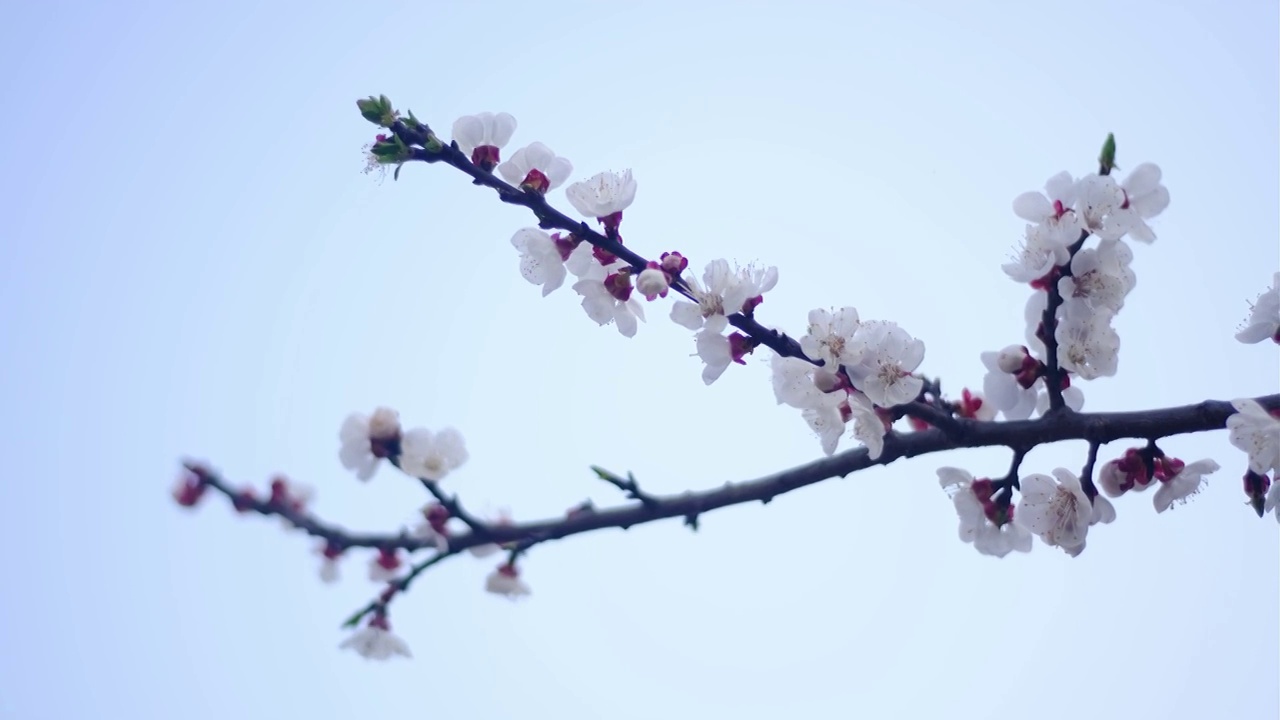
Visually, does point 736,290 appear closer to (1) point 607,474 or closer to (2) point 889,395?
(2) point 889,395

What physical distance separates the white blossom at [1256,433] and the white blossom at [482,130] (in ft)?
5.78

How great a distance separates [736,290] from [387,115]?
35.7 inches

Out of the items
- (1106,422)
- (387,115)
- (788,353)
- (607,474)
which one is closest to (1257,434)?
(1106,422)

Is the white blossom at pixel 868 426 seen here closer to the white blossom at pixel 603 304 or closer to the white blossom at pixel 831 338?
the white blossom at pixel 831 338

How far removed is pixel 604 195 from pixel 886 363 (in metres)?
0.75

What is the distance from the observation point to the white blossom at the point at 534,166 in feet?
7.40

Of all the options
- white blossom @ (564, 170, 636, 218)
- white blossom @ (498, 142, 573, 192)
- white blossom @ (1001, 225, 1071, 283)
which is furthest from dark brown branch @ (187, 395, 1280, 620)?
white blossom @ (498, 142, 573, 192)

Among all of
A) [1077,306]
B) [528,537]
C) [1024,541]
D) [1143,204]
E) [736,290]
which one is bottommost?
[528,537]

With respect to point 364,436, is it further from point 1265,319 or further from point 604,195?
point 1265,319

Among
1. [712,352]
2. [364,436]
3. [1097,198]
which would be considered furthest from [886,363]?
[364,436]

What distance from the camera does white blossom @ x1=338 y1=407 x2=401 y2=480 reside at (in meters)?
2.80

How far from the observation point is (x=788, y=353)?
2.06 m

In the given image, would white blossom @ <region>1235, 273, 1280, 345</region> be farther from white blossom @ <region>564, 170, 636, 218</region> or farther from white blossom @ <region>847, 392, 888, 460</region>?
white blossom @ <region>564, 170, 636, 218</region>

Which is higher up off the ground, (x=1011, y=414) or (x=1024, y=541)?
(x=1011, y=414)
